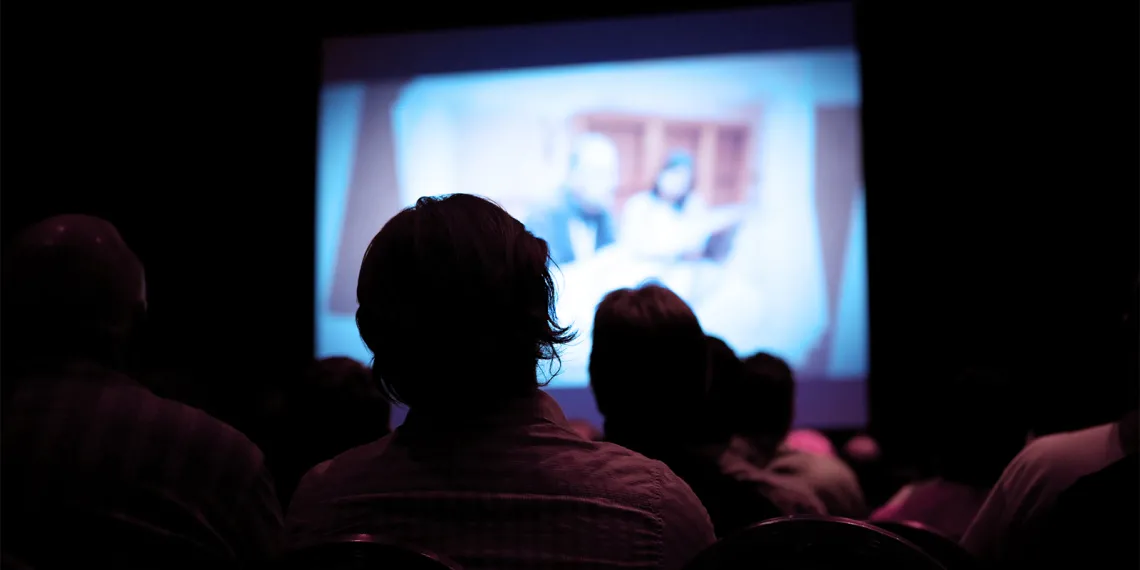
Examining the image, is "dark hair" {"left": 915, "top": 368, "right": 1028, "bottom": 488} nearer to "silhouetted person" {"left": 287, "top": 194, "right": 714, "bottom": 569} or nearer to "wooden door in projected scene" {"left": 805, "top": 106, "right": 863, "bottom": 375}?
"silhouetted person" {"left": 287, "top": 194, "right": 714, "bottom": 569}

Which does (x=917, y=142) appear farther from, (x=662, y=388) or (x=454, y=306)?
(x=454, y=306)

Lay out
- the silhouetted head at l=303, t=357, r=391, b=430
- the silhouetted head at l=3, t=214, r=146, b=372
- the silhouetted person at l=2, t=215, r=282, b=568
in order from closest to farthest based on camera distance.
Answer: the silhouetted person at l=2, t=215, r=282, b=568, the silhouetted head at l=3, t=214, r=146, b=372, the silhouetted head at l=303, t=357, r=391, b=430

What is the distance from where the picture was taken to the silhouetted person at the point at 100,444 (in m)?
1.30

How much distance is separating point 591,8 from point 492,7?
1.93 ft

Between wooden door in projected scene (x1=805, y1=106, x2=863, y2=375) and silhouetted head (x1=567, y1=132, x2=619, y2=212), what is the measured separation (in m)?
1.11

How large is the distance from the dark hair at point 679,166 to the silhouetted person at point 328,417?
9.83 feet

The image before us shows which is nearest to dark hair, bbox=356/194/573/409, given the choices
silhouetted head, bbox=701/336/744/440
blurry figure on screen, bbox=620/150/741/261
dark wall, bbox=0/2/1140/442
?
silhouetted head, bbox=701/336/744/440

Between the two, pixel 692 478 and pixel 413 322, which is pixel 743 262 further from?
pixel 413 322

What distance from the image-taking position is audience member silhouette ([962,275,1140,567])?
5.62ft

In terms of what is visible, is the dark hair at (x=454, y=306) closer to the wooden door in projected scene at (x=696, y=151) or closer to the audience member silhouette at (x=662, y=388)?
the audience member silhouette at (x=662, y=388)

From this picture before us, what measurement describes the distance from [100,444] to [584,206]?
3.67 metres

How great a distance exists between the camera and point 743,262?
476 centimetres

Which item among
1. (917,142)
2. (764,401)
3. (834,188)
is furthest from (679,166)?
(764,401)

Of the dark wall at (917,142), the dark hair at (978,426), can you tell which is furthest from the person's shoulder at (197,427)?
the dark wall at (917,142)
